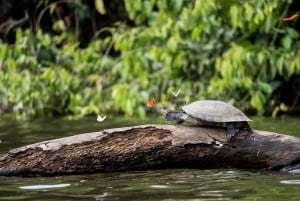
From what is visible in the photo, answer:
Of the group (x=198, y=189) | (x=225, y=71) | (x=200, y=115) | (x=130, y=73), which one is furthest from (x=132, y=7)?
(x=198, y=189)

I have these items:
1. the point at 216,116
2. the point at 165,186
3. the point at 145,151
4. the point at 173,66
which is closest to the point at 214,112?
the point at 216,116

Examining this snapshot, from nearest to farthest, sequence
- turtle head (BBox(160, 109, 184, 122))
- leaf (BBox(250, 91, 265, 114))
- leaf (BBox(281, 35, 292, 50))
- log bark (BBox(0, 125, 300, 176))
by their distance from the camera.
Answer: log bark (BBox(0, 125, 300, 176)) → turtle head (BBox(160, 109, 184, 122)) → leaf (BBox(250, 91, 265, 114)) → leaf (BBox(281, 35, 292, 50))

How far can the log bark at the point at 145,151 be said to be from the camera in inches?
180

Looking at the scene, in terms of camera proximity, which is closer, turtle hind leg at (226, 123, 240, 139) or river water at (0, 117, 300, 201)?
river water at (0, 117, 300, 201)

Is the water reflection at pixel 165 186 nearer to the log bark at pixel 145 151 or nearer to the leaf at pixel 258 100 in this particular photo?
the log bark at pixel 145 151

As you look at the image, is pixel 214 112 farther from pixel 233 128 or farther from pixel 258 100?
pixel 258 100

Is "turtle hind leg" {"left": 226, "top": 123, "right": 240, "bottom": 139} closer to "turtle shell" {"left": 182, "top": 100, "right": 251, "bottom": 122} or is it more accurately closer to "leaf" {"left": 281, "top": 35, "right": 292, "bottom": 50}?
"turtle shell" {"left": 182, "top": 100, "right": 251, "bottom": 122}

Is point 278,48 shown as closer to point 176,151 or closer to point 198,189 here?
point 176,151

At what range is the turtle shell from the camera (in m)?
4.66

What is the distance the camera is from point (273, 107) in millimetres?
9812

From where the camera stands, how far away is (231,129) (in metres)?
4.65

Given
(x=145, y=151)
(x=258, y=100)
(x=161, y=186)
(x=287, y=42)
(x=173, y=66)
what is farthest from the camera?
(x=173, y=66)

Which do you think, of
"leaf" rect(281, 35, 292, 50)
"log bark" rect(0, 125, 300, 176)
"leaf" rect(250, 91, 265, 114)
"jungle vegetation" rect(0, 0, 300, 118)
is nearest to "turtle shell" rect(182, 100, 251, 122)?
"log bark" rect(0, 125, 300, 176)

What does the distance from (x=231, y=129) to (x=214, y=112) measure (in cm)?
16
